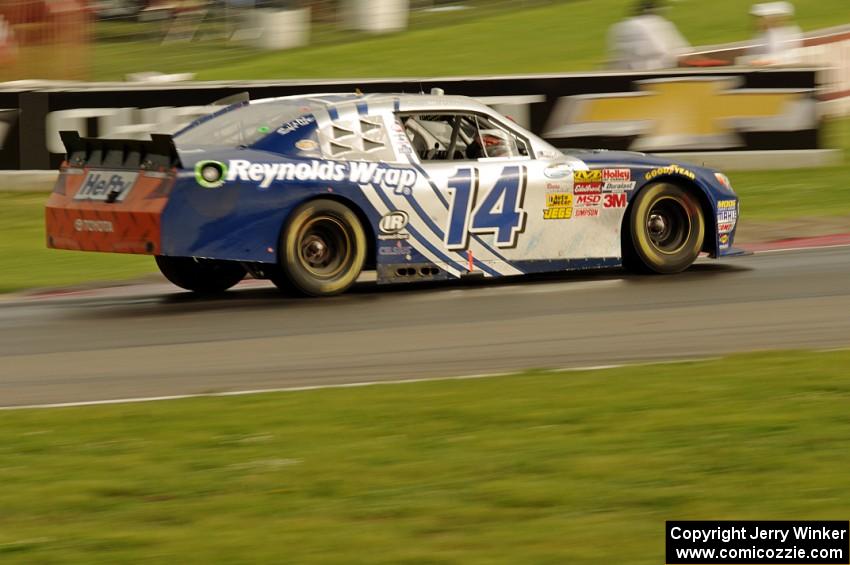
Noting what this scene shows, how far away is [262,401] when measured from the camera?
7.63m

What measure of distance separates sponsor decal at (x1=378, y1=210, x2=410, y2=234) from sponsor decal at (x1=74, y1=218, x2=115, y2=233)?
1.86 metres

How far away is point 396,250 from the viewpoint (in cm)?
1101

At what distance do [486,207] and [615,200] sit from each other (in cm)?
108

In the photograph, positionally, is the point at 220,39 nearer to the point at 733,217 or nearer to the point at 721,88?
the point at 721,88

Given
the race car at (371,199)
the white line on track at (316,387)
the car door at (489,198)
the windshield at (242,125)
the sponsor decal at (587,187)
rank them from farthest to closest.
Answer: the sponsor decal at (587,187) → the car door at (489,198) → the windshield at (242,125) → the race car at (371,199) → the white line on track at (316,387)

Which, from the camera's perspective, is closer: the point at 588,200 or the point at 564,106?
the point at 588,200

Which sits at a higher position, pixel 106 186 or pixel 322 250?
pixel 106 186

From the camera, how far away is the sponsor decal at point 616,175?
11.6 m

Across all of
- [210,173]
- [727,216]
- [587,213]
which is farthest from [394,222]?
[727,216]

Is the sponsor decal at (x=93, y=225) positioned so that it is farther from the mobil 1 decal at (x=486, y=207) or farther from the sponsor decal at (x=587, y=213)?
the sponsor decal at (x=587, y=213)

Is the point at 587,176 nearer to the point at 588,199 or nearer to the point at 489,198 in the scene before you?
the point at 588,199

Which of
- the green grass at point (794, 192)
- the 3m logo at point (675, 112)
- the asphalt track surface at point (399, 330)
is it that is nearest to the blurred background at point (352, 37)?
the 3m logo at point (675, 112)

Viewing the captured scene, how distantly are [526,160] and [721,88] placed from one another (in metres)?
7.03

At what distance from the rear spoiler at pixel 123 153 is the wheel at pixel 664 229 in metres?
3.55
